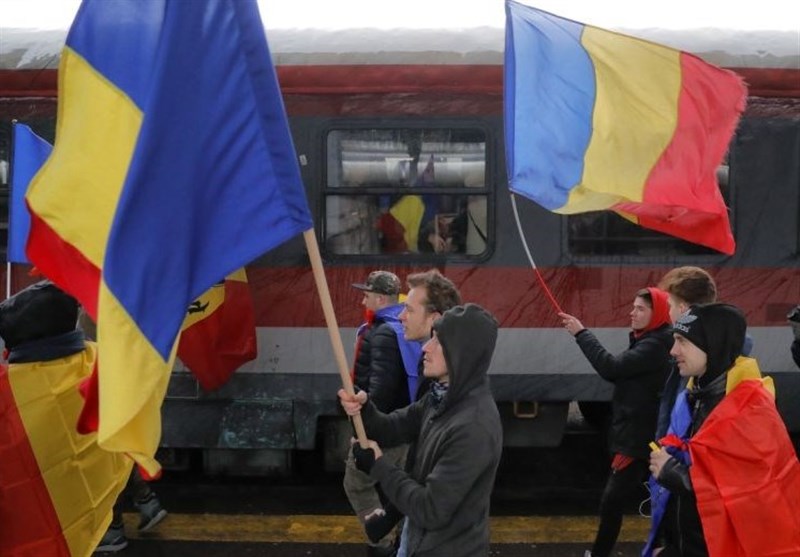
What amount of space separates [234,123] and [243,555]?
322 centimetres

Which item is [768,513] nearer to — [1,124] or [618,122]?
[618,122]

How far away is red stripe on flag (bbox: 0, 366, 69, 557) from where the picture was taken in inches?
145

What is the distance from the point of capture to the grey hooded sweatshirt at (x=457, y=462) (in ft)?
9.59

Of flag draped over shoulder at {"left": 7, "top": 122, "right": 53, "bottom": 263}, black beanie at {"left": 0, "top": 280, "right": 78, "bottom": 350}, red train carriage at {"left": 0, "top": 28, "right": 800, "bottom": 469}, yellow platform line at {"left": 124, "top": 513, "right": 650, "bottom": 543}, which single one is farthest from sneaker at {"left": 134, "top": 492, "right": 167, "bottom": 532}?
black beanie at {"left": 0, "top": 280, "right": 78, "bottom": 350}

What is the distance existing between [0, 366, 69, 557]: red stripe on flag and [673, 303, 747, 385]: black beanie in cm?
268

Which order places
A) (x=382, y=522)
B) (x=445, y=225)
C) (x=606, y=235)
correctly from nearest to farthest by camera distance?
(x=382, y=522) < (x=445, y=225) < (x=606, y=235)

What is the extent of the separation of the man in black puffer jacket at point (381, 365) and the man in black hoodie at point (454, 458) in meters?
1.34

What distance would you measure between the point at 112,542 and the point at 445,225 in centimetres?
283

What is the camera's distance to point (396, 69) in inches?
229

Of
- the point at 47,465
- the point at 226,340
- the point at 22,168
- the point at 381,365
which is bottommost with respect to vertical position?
the point at 226,340

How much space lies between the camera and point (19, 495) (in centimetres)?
370

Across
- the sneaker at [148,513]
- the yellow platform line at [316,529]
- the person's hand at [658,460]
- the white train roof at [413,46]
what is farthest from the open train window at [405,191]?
the person's hand at [658,460]

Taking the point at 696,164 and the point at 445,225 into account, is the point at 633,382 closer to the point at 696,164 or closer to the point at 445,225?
the point at 696,164

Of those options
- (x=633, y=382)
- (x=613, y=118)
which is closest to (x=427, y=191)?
(x=613, y=118)
